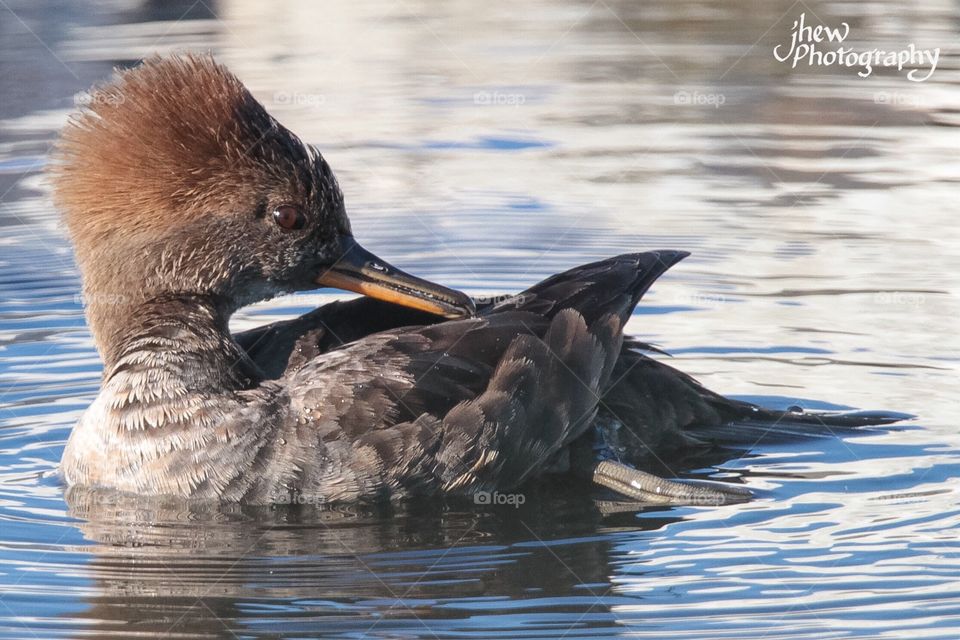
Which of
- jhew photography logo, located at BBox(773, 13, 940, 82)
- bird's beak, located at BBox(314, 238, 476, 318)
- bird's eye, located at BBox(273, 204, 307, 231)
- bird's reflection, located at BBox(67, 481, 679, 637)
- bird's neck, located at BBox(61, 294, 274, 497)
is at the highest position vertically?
jhew photography logo, located at BBox(773, 13, 940, 82)

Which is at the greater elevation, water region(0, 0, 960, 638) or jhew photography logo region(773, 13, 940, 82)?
jhew photography logo region(773, 13, 940, 82)

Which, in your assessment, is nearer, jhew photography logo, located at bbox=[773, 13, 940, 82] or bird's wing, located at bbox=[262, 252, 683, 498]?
bird's wing, located at bbox=[262, 252, 683, 498]

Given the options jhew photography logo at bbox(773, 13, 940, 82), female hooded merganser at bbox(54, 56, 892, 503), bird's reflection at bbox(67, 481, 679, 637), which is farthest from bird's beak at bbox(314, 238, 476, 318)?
jhew photography logo at bbox(773, 13, 940, 82)

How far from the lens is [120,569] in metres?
5.79

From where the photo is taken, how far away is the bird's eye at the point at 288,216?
21.6 feet

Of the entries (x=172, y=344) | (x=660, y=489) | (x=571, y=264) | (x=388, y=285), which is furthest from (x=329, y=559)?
(x=571, y=264)

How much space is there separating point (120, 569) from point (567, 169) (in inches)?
249

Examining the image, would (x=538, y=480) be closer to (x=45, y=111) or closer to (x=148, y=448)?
(x=148, y=448)

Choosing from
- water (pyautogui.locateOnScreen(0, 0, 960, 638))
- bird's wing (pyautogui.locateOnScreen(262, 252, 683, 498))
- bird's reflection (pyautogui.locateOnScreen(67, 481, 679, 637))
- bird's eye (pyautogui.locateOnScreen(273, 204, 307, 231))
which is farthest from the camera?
bird's eye (pyautogui.locateOnScreen(273, 204, 307, 231))

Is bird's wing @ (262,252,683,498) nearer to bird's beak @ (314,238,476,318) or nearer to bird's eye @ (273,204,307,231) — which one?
bird's beak @ (314,238,476,318)

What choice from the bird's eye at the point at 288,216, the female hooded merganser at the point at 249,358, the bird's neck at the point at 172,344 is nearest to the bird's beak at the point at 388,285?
the female hooded merganser at the point at 249,358

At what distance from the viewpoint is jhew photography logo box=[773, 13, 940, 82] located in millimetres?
14250

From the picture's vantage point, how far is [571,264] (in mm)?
9664

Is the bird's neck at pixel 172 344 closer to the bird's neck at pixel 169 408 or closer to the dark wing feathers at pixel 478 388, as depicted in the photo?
the bird's neck at pixel 169 408
